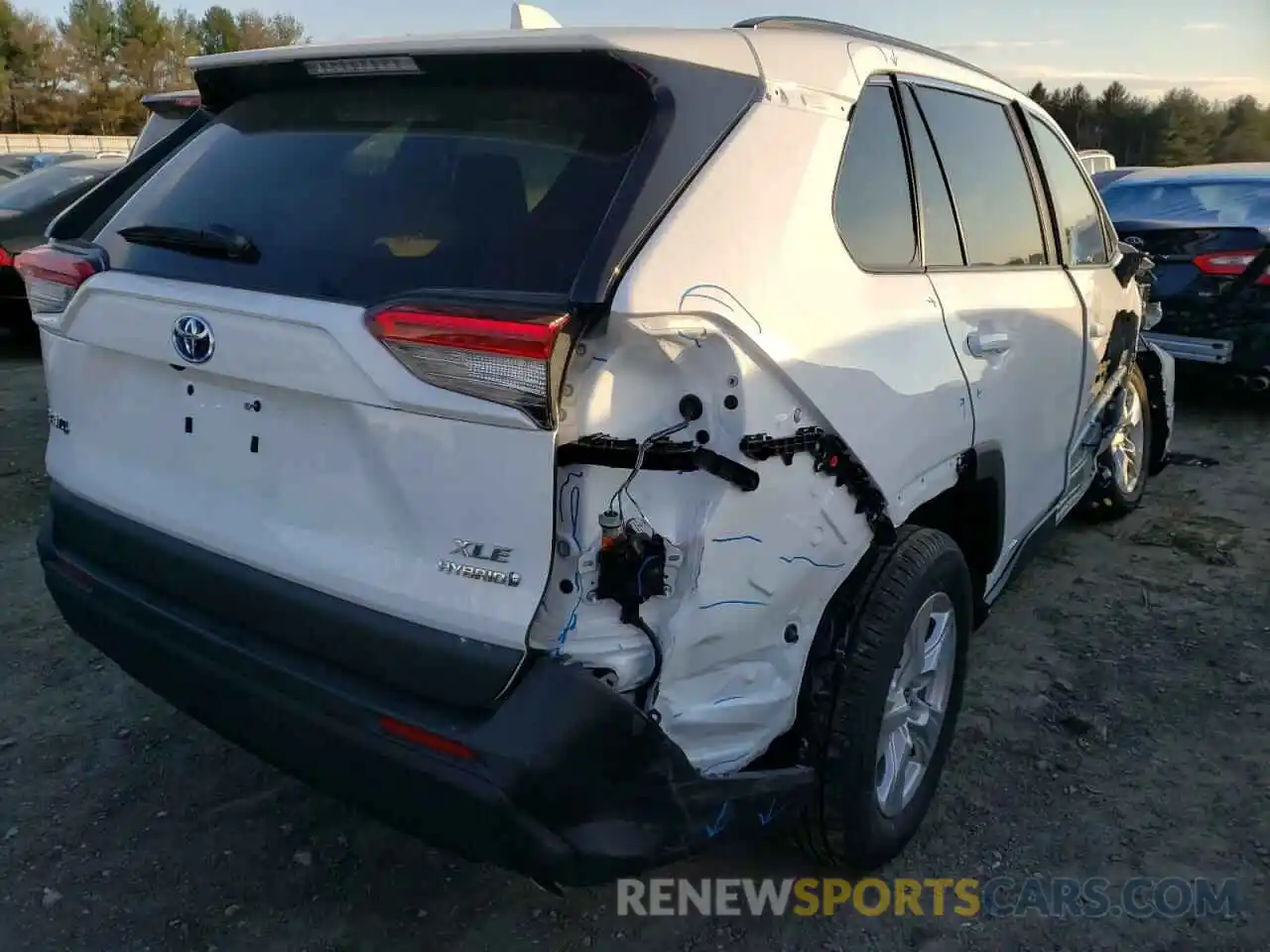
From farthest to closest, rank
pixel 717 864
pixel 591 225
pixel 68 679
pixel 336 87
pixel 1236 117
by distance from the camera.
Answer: pixel 1236 117 → pixel 68 679 → pixel 717 864 → pixel 336 87 → pixel 591 225

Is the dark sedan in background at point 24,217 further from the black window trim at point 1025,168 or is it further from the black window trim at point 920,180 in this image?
the black window trim at point 920,180

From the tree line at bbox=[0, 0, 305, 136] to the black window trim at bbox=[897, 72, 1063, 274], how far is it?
65393 millimetres

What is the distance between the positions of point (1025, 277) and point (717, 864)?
1.94 meters

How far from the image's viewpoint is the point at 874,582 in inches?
95.2

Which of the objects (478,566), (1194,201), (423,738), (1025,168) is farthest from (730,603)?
(1194,201)

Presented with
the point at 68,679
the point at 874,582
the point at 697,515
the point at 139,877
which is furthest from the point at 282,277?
the point at 68,679

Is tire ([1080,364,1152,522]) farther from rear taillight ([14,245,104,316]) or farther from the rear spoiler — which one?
rear taillight ([14,245,104,316])

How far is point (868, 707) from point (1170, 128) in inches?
1703

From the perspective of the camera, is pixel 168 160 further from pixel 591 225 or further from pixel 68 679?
pixel 68 679

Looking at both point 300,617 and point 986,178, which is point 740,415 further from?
point 986,178

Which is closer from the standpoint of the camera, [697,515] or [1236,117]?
[697,515]

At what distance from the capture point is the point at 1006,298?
3.04 metres

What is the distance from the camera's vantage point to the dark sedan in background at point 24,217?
8.20 metres

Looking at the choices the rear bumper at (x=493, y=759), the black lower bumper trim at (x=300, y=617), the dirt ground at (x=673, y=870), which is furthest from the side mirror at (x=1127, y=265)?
the black lower bumper trim at (x=300, y=617)
